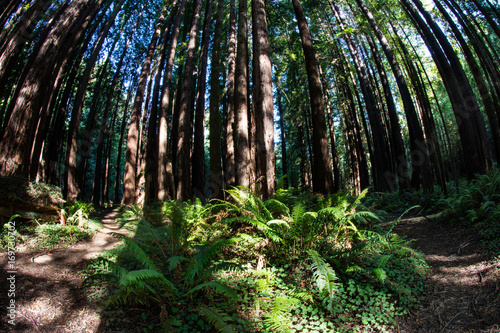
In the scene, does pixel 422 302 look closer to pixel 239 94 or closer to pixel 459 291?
pixel 459 291

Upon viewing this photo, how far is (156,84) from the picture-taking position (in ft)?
40.0

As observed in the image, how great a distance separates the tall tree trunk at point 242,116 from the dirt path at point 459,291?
12.5 feet

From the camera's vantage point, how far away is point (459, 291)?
293 centimetres

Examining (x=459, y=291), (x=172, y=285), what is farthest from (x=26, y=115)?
(x=459, y=291)

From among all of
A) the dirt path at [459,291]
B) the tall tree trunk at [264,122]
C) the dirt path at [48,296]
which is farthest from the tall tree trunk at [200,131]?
the dirt path at [459,291]

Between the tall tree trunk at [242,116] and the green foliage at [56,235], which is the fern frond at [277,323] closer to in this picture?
the tall tree trunk at [242,116]

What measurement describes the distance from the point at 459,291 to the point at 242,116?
5417 millimetres

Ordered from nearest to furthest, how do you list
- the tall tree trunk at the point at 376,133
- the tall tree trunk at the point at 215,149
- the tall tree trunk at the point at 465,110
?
the tall tree trunk at the point at 465,110 < the tall tree trunk at the point at 215,149 < the tall tree trunk at the point at 376,133

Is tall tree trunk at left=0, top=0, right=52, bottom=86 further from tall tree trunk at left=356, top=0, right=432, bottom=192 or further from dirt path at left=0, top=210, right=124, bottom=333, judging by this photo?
tall tree trunk at left=356, top=0, right=432, bottom=192

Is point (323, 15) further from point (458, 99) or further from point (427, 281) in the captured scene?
point (427, 281)

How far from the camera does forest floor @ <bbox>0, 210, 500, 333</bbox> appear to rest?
7.84 ft

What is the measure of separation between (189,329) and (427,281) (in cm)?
322

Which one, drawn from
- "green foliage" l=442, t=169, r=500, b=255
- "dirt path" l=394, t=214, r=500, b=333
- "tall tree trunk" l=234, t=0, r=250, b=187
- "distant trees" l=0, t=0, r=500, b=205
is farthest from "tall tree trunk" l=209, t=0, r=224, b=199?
"green foliage" l=442, t=169, r=500, b=255

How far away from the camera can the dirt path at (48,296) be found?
237cm
